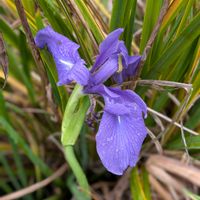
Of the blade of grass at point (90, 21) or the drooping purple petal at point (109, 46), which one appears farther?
the blade of grass at point (90, 21)

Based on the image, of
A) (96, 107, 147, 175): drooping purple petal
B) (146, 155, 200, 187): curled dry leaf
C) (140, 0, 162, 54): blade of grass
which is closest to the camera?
(96, 107, 147, 175): drooping purple petal

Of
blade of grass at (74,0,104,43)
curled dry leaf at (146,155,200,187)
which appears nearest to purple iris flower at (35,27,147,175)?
blade of grass at (74,0,104,43)

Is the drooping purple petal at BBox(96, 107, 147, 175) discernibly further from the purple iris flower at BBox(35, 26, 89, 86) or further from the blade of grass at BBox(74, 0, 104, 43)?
the blade of grass at BBox(74, 0, 104, 43)

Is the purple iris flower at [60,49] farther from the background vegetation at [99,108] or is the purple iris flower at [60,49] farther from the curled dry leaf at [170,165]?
the curled dry leaf at [170,165]

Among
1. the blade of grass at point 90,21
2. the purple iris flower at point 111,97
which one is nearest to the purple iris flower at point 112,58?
the purple iris flower at point 111,97

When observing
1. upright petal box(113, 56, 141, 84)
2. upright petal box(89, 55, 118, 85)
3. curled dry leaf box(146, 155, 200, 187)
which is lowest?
curled dry leaf box(146, 155, 200, 187)

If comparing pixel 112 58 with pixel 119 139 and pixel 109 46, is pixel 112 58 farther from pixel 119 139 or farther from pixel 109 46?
pixel 119 139

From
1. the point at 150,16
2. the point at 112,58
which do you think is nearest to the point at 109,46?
the point at 112,58

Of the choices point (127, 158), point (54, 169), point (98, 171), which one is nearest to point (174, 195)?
point (98, 171)
